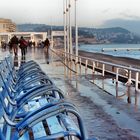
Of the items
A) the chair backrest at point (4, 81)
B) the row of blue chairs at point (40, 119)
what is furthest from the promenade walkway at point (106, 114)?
the chair backrest at point (4, 81)

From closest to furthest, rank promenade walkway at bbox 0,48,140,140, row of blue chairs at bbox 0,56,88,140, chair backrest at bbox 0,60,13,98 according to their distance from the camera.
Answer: row of blue chairs at bbox 0,56,88,140, chair backrest at bbox 0,60,13,98, promenade walkway at bbox 0,48,140,140

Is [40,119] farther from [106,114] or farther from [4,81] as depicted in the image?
[106,114]

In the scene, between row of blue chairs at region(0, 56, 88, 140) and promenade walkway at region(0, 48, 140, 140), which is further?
promenade walkway at region(0, 48, 140, 140)

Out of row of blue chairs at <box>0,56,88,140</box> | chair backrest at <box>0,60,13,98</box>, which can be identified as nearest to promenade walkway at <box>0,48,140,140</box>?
row of blue chairs at <box>0,56,88,140</box>

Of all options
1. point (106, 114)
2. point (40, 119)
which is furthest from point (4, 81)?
point (106, 114)

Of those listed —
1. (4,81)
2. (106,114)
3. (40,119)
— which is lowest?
(106,114)

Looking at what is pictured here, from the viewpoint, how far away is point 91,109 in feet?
34.7

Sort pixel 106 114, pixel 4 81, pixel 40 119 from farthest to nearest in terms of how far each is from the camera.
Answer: pixel 106 114 < pixel 4 81 < pixel 40 119

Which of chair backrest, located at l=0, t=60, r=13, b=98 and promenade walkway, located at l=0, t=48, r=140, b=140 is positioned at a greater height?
chair backrest, located at l=0, t=60, r=13, b=98

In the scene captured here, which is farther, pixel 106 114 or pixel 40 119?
pixel 106 114

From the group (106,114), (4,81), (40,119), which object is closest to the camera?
(40,119)

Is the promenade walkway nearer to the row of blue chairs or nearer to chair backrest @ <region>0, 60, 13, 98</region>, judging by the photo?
the row of blue chairs

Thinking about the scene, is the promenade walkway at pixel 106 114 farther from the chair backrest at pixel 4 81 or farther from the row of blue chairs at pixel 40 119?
the chair backrest at pixel 4 81

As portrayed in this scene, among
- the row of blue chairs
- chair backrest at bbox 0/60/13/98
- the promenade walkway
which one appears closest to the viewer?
the row of blue chairs
